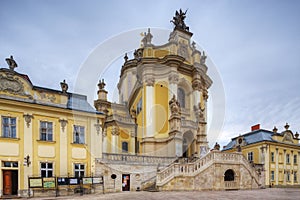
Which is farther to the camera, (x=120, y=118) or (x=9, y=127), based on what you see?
(x=120, y=118)

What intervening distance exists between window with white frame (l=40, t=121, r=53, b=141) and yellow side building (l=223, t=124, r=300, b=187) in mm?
23394

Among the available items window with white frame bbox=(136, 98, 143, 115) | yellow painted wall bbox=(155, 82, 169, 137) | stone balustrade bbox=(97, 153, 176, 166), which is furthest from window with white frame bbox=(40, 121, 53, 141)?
window with white frame bbox=(136, 98, 143, 115)

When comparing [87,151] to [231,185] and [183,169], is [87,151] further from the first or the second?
[231,185]

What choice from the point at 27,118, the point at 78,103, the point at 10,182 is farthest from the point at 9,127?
the point at 78,103

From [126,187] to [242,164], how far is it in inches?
419

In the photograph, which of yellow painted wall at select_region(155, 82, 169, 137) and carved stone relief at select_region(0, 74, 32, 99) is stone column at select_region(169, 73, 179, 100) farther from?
carved stone relief at select_region(0, 74, 32, 99)

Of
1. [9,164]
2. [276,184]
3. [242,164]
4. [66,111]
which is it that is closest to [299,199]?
[242,164]

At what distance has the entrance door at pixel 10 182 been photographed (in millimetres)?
16062

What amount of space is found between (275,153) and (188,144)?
1341cm

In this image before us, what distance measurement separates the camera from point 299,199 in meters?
14.3

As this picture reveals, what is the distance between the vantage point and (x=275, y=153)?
3369 centimetres

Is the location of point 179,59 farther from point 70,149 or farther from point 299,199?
point 299,199

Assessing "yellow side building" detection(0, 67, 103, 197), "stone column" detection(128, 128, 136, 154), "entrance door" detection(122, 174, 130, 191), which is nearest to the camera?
"yellow side building" detection(0, 67, 103, 197)

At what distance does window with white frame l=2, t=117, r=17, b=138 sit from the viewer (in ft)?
53.7
